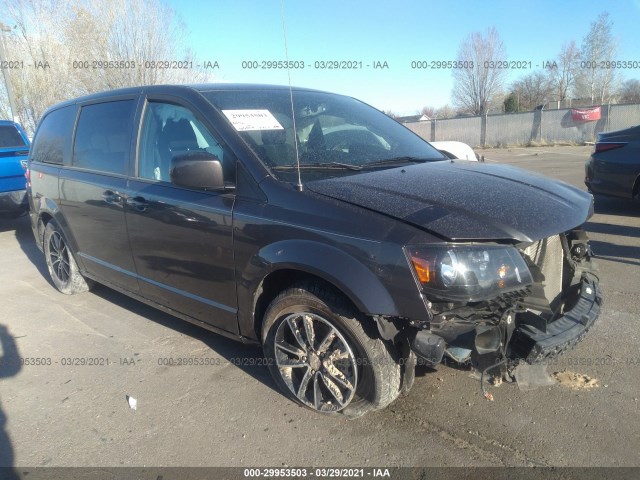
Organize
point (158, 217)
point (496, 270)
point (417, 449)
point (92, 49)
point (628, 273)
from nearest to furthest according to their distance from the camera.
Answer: point (496, 270) < point (417, 449) < point (158, 217) < point (628, 273) < point (92, 49)

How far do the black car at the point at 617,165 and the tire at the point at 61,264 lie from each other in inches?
276

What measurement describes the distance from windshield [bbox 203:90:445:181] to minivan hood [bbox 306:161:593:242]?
233 millimetres

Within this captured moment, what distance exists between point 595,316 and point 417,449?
1.24m

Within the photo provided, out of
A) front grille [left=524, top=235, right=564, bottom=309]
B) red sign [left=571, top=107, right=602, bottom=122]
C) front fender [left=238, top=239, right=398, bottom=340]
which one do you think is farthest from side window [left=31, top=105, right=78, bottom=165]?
red sign [left=571, top=107, right=602, bottom=122]

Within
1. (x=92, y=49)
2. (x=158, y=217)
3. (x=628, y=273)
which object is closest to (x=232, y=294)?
(x=158, y=217)

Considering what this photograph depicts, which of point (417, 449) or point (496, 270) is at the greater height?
point (496, 270)

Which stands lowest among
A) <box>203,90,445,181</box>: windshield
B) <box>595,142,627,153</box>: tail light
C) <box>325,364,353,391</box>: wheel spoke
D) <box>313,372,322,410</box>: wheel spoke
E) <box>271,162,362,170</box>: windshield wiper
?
<box>313,372,322,410</box>: wheel spoke

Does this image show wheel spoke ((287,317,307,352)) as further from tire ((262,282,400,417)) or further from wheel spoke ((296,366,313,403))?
wheel spoke ((296,366,313,403))

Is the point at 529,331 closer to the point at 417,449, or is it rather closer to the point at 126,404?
the point at 417,449

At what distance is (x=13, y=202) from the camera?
7.81 meters

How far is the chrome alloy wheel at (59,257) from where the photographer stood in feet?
15.9

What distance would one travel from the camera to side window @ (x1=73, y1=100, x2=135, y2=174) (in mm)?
3631

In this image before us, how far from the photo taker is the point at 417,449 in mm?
2430

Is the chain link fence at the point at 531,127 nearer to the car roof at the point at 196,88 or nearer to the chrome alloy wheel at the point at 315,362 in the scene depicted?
the car roof at the point at 196,88
